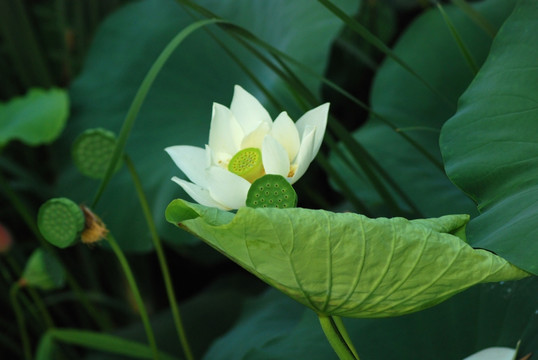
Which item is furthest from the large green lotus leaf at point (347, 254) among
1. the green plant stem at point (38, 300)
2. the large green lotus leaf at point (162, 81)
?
the green plant stem at point (38, 300)

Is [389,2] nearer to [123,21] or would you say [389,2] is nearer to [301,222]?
[123,21]

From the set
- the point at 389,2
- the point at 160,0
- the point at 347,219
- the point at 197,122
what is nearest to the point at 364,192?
the point at 197,122

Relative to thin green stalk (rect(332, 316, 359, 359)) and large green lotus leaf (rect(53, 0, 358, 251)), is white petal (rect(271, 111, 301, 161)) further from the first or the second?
large green lotus leaf (rect(53, 0, 358, 251))

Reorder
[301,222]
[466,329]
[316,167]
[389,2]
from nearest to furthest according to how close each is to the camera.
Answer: [301,222] → [466,329] → [316,167] → [389,2]

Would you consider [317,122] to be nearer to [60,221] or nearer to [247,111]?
[247,111]

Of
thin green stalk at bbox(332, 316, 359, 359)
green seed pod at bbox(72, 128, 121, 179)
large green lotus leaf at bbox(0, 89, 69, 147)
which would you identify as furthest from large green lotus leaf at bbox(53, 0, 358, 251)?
thin green stalk at bbox(332, 316, 359, 359)

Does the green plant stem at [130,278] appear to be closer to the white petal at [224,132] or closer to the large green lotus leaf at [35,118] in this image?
the white petal at [224,132]
